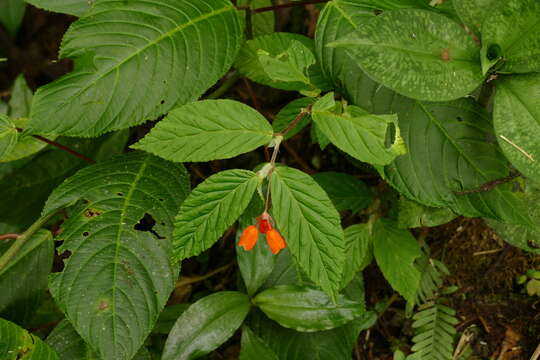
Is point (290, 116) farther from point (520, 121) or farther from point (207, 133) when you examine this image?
point (520, 121)

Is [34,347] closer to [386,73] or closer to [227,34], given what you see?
[227,34]

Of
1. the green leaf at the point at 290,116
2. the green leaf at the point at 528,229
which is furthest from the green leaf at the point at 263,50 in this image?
the green leaf at the point at 528,229

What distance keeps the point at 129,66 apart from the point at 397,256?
0.94 m

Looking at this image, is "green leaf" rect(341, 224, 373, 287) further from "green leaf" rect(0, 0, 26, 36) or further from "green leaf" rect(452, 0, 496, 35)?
"green leaf" rect(0, 0, 26, 36)

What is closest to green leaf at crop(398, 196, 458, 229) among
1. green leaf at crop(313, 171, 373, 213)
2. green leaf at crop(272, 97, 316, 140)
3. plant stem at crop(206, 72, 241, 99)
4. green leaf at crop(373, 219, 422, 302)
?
green leaf at crop(373, 219, 422, 302)

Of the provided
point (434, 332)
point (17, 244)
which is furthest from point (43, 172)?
point (434, 332)

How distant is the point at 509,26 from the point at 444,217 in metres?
0.58

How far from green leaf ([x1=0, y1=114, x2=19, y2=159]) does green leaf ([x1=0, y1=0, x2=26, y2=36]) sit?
3.73ft

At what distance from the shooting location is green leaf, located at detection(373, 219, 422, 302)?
59.9 inches

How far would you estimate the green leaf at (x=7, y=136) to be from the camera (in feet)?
4.45

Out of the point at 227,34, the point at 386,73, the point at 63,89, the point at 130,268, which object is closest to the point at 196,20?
the point at 227,34

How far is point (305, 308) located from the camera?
1.49 meters

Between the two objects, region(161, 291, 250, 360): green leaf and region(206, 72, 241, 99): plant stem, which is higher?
region(206, 72, 241, 99): plant stem

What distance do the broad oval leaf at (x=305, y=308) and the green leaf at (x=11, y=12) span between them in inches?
68.1
